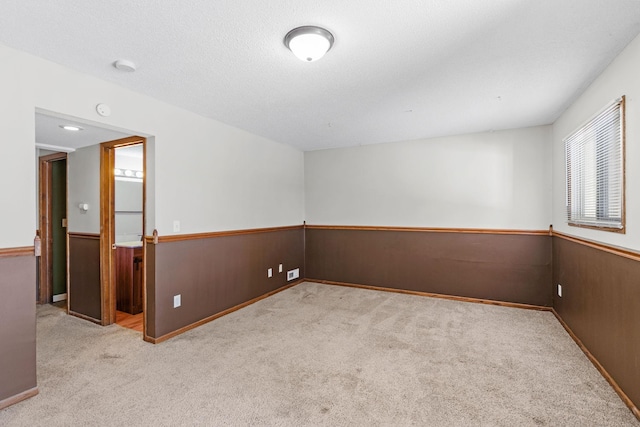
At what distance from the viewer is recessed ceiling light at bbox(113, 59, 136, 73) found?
217 centimetres

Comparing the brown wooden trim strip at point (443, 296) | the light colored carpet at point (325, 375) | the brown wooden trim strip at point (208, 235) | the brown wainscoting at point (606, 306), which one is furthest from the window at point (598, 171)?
the brown wooden trim strip at point (208, 235)

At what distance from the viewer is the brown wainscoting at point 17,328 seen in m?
2.00

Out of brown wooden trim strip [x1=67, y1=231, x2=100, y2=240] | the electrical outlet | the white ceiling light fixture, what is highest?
the white ceiling light fixture

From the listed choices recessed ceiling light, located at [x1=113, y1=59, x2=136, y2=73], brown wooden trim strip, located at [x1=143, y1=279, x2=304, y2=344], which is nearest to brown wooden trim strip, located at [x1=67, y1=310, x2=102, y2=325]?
brown wooden trim strip, located at [x1=143, y1=279, x2=304, y2=344]

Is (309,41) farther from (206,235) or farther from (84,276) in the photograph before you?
(84,276)

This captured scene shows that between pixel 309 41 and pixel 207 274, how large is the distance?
2.64 metres

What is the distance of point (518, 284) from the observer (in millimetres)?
3930

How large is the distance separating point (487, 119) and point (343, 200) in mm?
2317

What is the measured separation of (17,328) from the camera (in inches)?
81.0

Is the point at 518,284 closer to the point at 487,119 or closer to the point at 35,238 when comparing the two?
the point at 487,119

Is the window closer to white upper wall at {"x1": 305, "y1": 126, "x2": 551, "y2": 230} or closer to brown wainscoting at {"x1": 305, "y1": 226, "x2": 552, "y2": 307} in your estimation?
white upper wall at {"x1": 305, "y1": 126, "x2": 551, "y2": 230}

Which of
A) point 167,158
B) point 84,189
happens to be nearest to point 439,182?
point 167,158

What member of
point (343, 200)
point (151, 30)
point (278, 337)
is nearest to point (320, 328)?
point (278, 337)

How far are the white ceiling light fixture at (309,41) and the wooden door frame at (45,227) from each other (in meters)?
4.01
